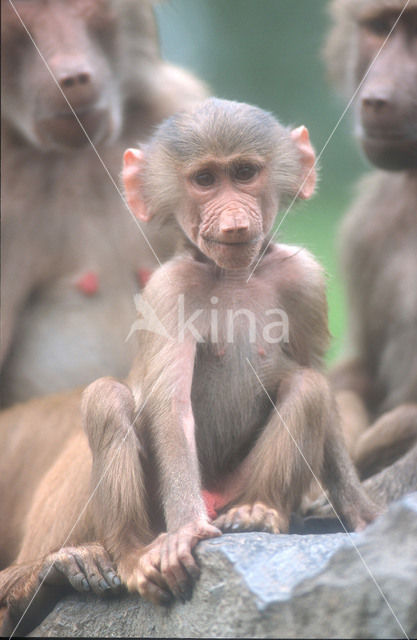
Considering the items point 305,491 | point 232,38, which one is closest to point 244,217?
point 305,491

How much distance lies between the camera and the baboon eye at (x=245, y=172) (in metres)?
2.69

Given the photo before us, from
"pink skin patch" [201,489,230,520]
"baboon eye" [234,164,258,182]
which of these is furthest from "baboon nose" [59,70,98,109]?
"pink skin patch" [201,489,230,520]

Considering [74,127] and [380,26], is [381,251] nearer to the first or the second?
[380,26]

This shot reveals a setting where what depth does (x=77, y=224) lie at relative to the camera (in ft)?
13.0

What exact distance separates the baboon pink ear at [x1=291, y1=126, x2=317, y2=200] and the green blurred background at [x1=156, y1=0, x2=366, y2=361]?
0.42m

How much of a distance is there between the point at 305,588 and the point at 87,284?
79.9 inches

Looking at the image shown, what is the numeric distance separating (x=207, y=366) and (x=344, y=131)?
1833 millimetres

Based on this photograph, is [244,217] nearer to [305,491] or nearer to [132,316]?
[305,491]

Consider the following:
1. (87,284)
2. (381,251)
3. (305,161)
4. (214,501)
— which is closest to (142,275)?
(87,284)

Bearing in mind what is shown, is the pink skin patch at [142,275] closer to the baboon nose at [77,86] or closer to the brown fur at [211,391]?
the baboon nose at [77,86]

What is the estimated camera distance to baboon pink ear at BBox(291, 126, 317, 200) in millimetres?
2926

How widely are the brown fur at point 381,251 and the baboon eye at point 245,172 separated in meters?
1.13

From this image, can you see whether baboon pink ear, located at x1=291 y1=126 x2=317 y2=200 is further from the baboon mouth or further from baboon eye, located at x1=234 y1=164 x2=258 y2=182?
the baboon mouth

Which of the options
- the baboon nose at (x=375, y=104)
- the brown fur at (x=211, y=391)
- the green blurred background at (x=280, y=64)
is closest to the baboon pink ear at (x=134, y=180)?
the brown fur at (x=211, y=391)
